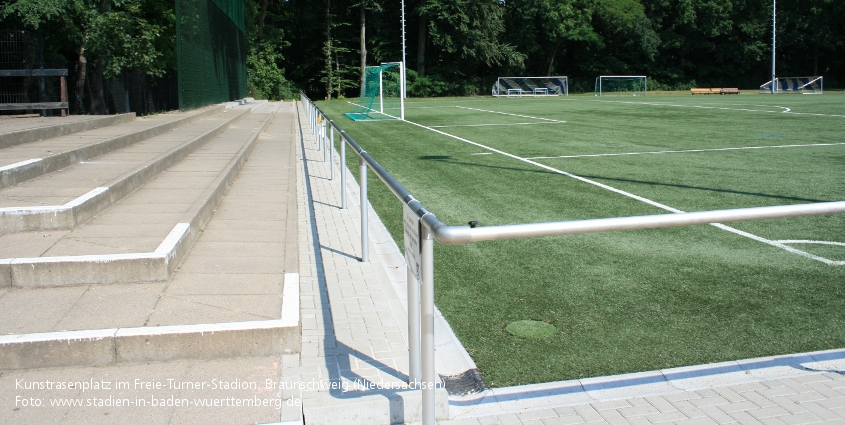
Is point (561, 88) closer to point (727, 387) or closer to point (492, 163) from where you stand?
point (492, 163)

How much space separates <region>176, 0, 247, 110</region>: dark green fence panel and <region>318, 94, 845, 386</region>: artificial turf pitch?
733 cm

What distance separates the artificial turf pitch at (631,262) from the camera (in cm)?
469

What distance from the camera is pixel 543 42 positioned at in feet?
229

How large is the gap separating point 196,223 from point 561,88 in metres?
57.1

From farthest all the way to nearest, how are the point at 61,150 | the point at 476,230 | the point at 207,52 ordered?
the point at 207,52 → the point at 61,150 → the point at 476,230

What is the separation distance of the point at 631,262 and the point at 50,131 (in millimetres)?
8494

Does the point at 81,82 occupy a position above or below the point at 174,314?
above

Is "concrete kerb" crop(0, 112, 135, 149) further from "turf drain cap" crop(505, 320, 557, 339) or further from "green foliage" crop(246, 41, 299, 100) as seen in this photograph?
"green foliage" crop(246, 41, 299, 100)

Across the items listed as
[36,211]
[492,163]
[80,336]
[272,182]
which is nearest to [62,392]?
[80,336]

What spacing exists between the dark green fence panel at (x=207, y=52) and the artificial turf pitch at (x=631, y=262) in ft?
24.0

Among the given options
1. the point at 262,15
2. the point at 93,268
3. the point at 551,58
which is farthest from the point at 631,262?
the point at 551,58

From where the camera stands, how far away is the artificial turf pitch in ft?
15.4

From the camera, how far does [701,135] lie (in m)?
18.4

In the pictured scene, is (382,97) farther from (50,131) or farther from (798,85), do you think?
(798,85)
